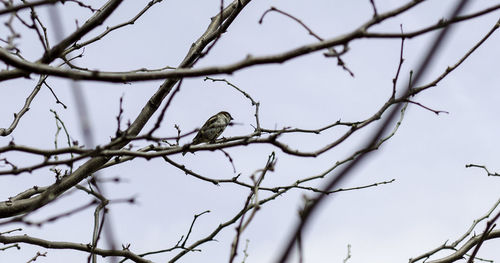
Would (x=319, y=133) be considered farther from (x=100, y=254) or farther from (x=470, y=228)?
(x=100, y=254)

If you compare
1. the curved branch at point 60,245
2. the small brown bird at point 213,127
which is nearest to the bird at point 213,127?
the small brown bird at point 213,127

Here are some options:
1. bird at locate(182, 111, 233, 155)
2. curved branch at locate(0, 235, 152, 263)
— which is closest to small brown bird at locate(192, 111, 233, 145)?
Result: bird at locate(182, 111, 233, 155)

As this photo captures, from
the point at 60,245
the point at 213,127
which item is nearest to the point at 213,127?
the point at 213,127

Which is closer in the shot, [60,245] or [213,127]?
[60,245]

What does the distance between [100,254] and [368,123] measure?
2440 millimetres

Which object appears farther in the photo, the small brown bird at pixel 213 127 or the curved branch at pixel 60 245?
the small brown bird at pixel 213 127

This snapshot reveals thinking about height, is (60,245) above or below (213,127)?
below

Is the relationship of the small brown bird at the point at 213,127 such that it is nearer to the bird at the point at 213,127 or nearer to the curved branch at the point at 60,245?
the bird at the point at 213,127

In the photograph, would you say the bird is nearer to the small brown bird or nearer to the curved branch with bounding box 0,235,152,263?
the small brown bird

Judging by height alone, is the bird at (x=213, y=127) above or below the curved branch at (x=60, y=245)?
above

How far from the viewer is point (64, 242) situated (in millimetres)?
4133

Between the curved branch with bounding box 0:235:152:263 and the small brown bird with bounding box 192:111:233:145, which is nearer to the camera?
the curved branch with bounding box 0:235:152:263

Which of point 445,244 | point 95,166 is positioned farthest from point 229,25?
point 445,244

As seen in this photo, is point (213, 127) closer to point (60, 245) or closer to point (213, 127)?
point (213, 127)
